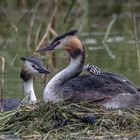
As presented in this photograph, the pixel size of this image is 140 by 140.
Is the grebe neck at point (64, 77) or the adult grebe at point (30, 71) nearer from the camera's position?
the grebe neck at point (64, 77)

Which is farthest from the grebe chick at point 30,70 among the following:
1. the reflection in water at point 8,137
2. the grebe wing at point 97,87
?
the reflection in water at point 8,137

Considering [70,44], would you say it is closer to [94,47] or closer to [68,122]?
[68,122]

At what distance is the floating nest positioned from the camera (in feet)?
27.6

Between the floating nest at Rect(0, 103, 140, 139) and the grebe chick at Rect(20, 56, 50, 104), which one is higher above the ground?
the grebe chick at Rect(20, 56, 50, 104)

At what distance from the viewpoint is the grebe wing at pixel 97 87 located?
9.49 m

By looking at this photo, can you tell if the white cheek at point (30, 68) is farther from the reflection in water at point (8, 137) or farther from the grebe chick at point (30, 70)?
the reflection in water at point (8, 137)

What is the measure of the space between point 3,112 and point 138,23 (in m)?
9.99

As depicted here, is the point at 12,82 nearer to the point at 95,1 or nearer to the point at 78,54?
the point at 78,54

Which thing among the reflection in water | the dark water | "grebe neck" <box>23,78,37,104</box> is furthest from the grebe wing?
the reflection in water

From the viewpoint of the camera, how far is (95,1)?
21719mm

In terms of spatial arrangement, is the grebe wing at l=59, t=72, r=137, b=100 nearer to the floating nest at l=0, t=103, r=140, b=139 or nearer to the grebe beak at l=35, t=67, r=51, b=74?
the floating nest at l=0, t=103, r=140, b=139

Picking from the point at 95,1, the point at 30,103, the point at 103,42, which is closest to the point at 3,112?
the point at 30,103

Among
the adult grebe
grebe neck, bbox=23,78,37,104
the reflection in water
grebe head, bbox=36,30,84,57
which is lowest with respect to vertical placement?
the reflection in water

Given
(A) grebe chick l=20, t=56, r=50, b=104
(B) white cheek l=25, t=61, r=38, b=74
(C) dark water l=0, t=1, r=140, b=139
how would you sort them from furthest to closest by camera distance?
(C) dark water l=0, t=1, r=140, b=139, (B) white cheek l=25, t=61, r=38, b=74, (A) grebe chick l=20, t=56, r=50, b=104
